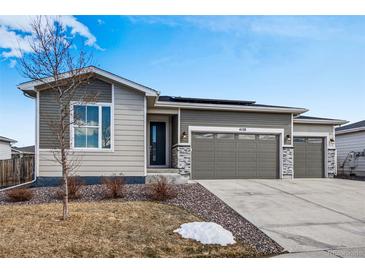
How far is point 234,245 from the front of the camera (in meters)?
5.24

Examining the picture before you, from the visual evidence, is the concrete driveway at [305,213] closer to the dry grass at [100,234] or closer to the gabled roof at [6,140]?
the dry grass at [100,234]

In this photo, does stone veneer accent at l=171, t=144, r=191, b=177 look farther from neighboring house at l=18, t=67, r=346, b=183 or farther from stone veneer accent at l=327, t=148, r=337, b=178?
stone veneer accent at l=327, t=148, r=337, b=178

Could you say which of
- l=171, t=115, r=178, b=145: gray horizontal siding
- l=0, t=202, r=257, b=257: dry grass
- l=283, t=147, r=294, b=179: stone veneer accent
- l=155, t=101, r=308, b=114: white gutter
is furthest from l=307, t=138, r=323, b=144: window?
l=0, t=202, r=257, b=257: dry grass

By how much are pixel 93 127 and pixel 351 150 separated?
14.8 m

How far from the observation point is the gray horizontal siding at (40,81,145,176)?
395 inches

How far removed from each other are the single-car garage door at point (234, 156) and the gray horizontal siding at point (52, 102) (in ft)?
14.1

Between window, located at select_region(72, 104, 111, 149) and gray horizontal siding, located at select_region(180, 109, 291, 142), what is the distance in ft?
10.9

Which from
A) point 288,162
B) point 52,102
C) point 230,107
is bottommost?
point 288,162

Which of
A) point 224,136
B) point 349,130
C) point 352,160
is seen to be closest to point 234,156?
point 224,136

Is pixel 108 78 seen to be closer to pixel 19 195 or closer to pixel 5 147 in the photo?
pixel 19 195

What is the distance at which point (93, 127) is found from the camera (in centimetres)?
994

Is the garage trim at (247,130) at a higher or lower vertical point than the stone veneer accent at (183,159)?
higher

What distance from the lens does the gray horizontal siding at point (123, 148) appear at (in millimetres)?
10039

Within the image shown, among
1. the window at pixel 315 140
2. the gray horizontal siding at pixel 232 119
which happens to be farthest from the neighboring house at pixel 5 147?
the window at pixel 315 140
